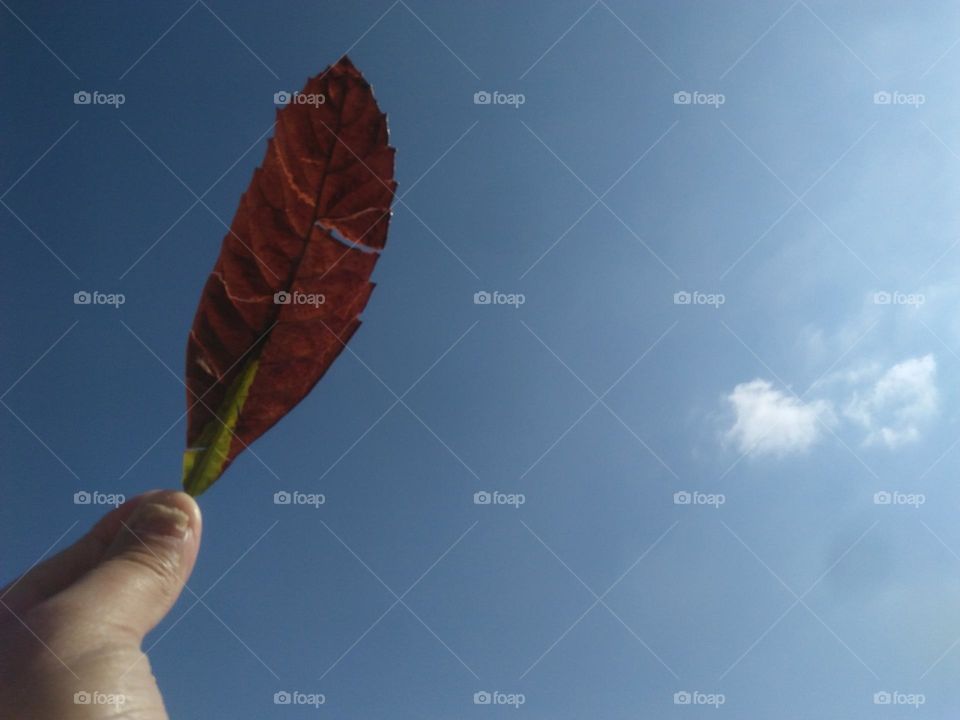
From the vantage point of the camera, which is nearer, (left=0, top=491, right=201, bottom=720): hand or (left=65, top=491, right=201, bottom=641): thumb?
(left=0, top=491, right=201, bottom=720): hand

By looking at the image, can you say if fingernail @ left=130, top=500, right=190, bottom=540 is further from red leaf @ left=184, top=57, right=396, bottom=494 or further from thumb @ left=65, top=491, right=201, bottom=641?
red leaf @ left=184, top=57, right=396, bottom=494

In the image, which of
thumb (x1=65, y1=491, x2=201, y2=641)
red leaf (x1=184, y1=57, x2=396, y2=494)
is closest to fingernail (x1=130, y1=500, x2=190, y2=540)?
thumb (x1=65, y1=491, x2=201, y2=641)

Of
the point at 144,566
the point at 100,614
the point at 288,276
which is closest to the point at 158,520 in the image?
the point at 144,566

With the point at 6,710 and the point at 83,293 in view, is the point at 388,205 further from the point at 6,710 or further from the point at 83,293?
the point at 83,293

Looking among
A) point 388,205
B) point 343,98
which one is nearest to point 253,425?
point 388,205

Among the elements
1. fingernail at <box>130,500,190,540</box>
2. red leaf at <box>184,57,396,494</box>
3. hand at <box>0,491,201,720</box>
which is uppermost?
red leaf at <box>184,57,396,494</box>

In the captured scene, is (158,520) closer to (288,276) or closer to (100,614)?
(100,614)
